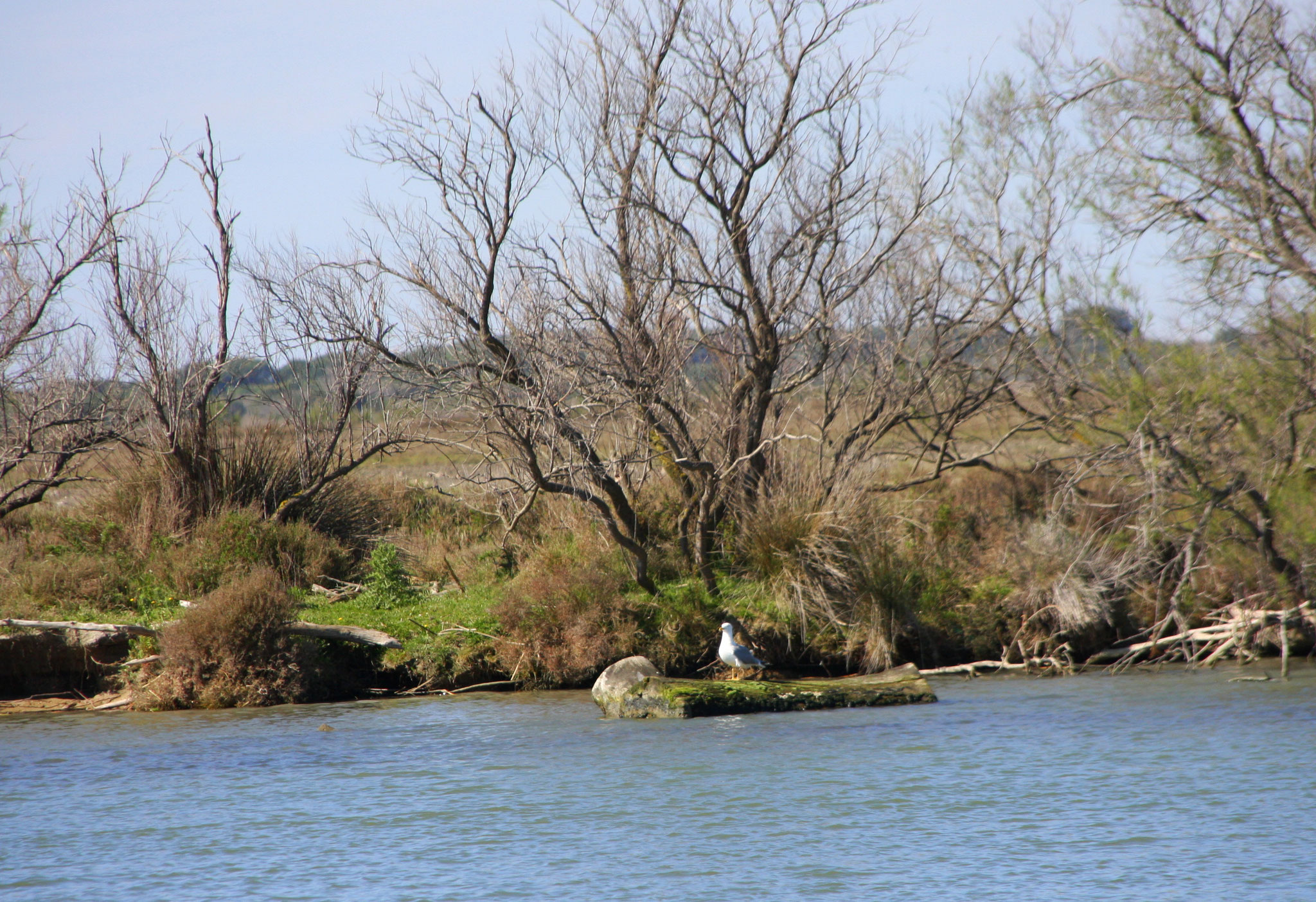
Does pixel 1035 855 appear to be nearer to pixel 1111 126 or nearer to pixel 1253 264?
pixel 1253 264

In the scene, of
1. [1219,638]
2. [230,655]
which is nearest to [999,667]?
[1219,638]

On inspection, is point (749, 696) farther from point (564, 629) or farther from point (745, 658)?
point (564, 629)

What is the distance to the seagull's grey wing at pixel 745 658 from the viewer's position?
13.0 meters

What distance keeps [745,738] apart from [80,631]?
8319mm

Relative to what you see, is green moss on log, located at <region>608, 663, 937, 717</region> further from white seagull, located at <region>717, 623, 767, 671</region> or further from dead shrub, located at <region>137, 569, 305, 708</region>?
dead shrub, located at <region>137, 569, 305, 708</region>

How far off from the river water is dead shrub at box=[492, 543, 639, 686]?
132cm

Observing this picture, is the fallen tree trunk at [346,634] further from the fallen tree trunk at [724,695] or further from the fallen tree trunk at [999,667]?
the fallen tree trunk at [999,667]

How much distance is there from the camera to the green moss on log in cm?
1221

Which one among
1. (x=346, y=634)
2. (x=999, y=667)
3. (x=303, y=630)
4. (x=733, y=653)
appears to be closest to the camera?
(x=733, y=653)

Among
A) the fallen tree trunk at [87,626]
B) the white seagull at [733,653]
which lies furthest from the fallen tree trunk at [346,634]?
the white seagull at [733,653]

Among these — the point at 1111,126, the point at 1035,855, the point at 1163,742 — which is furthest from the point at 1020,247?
the point at 1035,855

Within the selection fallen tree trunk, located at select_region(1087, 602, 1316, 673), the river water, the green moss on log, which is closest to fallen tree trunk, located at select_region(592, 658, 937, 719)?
the green moss on log

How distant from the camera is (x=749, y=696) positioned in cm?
1238

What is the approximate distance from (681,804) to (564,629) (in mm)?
5473
